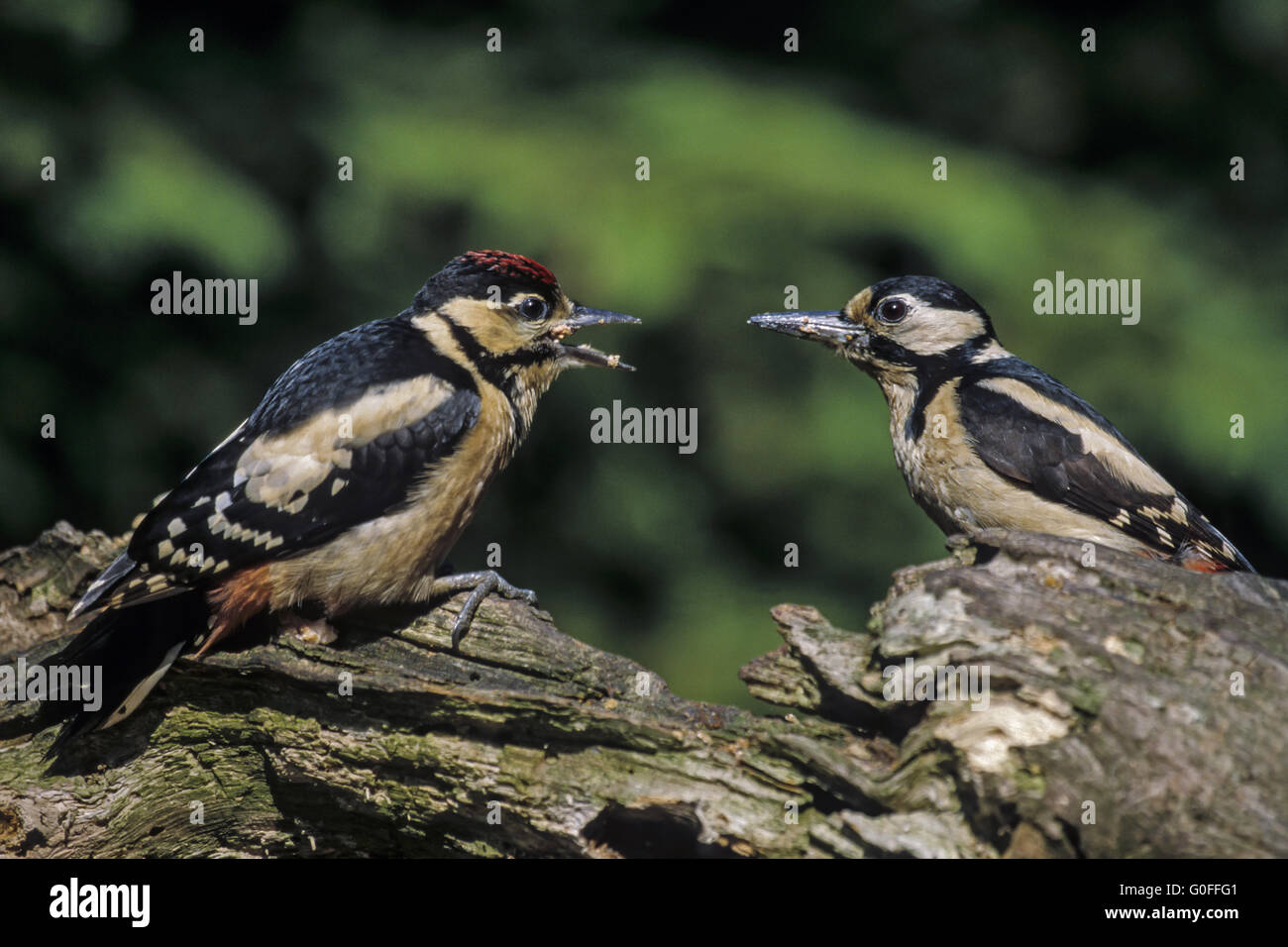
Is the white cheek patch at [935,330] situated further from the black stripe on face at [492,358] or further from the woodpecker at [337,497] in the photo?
the black stripe on face at [492,358]

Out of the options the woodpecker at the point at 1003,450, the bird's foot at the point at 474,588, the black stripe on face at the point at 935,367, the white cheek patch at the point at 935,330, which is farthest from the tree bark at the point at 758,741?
the white cheek patch at the point at 935,330

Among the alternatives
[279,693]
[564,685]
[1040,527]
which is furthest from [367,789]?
[1040,527]

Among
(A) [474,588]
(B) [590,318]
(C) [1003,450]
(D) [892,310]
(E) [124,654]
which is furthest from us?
(D) [892,310]

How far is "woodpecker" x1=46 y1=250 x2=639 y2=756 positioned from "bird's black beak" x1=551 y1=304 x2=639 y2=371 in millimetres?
61

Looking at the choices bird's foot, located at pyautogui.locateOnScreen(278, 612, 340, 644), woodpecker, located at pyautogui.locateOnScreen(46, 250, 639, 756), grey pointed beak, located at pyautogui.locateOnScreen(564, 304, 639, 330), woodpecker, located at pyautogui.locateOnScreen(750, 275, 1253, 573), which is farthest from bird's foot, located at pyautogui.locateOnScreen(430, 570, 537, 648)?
woodpecker, located at pyautogui.locateOnScreen(750, 275, 1253, 573)

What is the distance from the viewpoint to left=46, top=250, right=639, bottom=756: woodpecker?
11.5 ft

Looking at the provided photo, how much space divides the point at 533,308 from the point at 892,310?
1.45m

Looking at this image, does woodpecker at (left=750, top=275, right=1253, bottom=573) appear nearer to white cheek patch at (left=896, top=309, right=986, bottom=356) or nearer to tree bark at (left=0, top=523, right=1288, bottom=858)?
white cheek patch at (left=896, top=309, right=986, bottom=356)

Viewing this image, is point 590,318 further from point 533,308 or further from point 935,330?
point 935,330

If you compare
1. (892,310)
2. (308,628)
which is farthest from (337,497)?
(892,310)

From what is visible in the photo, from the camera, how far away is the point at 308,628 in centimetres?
376

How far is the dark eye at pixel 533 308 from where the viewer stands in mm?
4164
